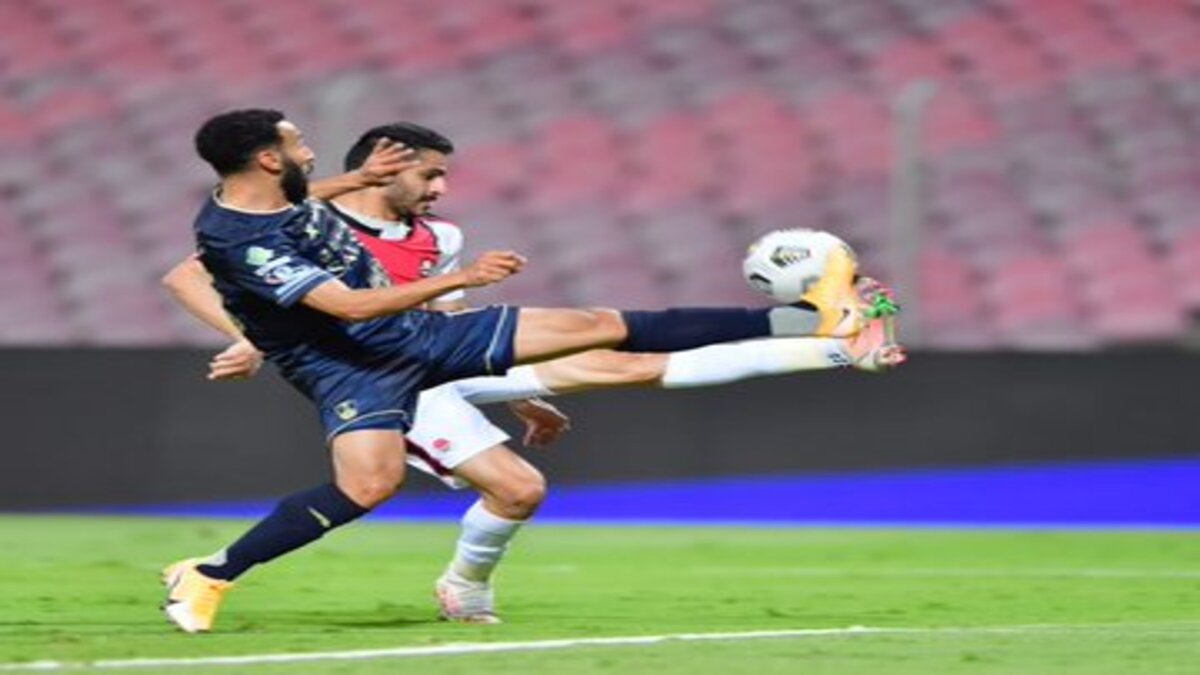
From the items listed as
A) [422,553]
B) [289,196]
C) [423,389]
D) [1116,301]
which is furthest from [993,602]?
[1116,301]

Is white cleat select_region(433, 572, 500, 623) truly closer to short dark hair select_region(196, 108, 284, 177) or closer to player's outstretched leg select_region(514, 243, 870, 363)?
player's outstretched leg select_region(514, 243, 870, 363)

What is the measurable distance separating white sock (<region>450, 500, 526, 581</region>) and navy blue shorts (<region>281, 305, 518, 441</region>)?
559mm

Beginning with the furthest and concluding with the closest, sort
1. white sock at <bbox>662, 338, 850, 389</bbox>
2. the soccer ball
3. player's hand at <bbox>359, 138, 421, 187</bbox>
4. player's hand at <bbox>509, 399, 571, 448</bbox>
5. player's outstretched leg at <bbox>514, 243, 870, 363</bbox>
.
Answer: player's hand at <bbox>509, 399, 571, 448</bbox>, the soccer ball, white sock at <bbox>662, 338, 850, 389</bbox>, player's hand at <bbox>359, 138, 421, 187</bbox>, player's outstretched leg at <bbox>514, 243, 870, 363</bbox>

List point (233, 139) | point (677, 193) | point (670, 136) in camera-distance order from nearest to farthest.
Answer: point (233, 139), point (677, 193), point (670, 136)

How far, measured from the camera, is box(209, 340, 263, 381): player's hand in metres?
7.96

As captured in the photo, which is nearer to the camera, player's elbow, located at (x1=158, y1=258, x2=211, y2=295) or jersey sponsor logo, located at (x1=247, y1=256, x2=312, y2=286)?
jersey sponsor logo, located at (x1=247, y1=256, x2=312, y2=286)

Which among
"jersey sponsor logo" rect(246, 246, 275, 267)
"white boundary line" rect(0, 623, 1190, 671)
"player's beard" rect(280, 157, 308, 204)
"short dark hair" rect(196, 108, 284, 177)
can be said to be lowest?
"white boundary line" rect(0, 623, 1190, 671)

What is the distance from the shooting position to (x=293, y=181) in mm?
7652

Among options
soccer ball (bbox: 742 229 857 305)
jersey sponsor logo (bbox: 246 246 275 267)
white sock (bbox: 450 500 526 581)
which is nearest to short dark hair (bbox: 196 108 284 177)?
jersey sponsor logo (bbox: 246 246 275 267)

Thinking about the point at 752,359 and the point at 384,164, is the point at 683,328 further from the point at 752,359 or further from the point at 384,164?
the point at 384,164

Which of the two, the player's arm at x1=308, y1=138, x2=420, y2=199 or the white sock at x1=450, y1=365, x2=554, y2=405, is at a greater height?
the player's arm at x1=308, y1=138, x2=420, y2=199

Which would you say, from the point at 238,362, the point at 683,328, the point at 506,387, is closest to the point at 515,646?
the point at 683,328

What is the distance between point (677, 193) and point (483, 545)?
9.15 metres

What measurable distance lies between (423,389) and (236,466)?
21.9 ft
